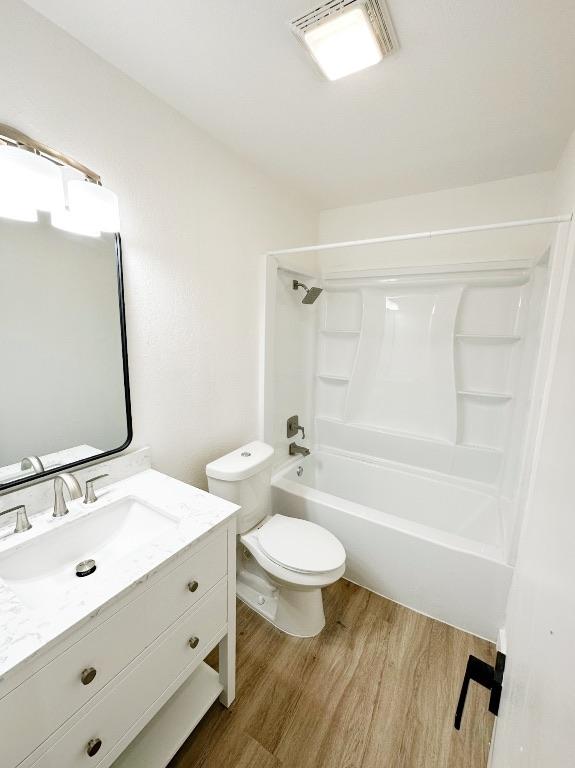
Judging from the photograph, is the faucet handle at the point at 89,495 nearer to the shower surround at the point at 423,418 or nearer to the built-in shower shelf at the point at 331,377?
the shower surround at the point at 423,418

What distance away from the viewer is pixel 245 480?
1563 millimetres

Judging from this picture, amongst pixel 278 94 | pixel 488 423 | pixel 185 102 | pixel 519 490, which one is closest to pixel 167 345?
pixel 185 102

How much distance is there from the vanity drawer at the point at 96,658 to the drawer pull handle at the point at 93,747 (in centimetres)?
12

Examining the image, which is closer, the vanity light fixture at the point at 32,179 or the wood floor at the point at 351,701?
the vanity light fixture at the point at 32,179

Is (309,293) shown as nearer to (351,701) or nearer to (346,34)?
(346,34)

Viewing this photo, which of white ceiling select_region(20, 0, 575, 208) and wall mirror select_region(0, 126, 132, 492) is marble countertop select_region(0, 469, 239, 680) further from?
white ceiling select_region(20, 0, 575, 208)

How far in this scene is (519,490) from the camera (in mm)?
1511

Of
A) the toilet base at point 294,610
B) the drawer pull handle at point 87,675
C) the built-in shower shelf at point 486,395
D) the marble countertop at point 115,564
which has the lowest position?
the toilet base at point 294,610

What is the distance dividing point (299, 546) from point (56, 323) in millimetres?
1401

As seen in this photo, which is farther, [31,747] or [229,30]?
[229,30]

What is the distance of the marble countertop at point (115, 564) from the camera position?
2.11ft

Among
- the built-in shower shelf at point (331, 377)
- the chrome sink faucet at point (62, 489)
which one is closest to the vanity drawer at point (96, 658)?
the chrome sink faucet at point (62, 489)

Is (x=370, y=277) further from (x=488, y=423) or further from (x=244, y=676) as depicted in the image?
(x=244, y=676)

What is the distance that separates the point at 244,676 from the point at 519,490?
1.53m
